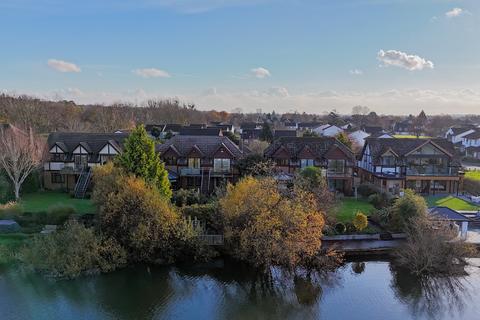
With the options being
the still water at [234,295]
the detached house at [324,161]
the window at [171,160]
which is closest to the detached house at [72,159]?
the window at [171,160]

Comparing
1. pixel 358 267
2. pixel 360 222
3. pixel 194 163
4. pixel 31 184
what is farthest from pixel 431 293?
pixel 31 184

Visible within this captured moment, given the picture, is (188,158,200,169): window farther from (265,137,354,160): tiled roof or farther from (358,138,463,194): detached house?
(358,138,463,194): detached house

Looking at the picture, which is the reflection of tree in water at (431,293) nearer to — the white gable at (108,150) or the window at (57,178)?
the white gable at (108,150)

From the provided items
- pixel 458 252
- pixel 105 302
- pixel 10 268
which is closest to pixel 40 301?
pixel 105 302

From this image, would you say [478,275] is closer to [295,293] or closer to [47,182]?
[295,293]

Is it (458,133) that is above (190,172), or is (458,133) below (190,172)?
above

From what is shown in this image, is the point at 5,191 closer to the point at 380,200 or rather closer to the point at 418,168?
the point at 380,200
